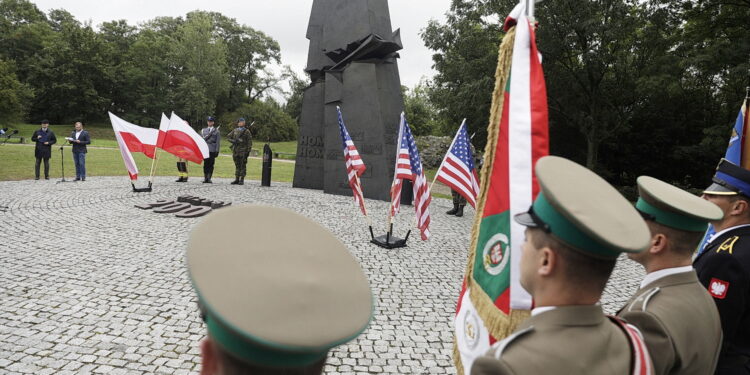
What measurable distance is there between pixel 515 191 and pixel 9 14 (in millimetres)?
71908

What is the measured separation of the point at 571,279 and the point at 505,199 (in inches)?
24.3

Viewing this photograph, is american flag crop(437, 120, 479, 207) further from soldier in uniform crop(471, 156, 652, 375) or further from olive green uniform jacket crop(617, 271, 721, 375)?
soldier in uniform crop(471, 156, 652, 375)

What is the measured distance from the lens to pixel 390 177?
11.9 meters

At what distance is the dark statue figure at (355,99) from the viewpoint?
39.4 feet

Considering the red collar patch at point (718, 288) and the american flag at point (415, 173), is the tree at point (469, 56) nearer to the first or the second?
the american flag at point (415, 173)

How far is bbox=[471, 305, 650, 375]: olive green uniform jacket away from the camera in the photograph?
112cm

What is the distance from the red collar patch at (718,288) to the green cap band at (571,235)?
4.47 feet

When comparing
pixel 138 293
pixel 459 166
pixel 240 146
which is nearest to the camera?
pixel 138 293

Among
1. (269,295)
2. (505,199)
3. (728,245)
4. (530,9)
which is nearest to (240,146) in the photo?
(530,9)

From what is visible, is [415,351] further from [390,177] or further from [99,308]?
[390,177]

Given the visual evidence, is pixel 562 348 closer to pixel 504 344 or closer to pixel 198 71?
pixel 504 344

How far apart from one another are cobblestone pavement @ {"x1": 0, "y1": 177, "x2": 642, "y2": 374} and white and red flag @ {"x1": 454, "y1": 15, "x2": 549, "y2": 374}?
1.90 metres

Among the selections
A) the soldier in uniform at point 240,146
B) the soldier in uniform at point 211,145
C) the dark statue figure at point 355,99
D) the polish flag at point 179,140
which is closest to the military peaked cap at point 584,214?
the polish flag at point 179,140

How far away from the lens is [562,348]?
1.17 meters
